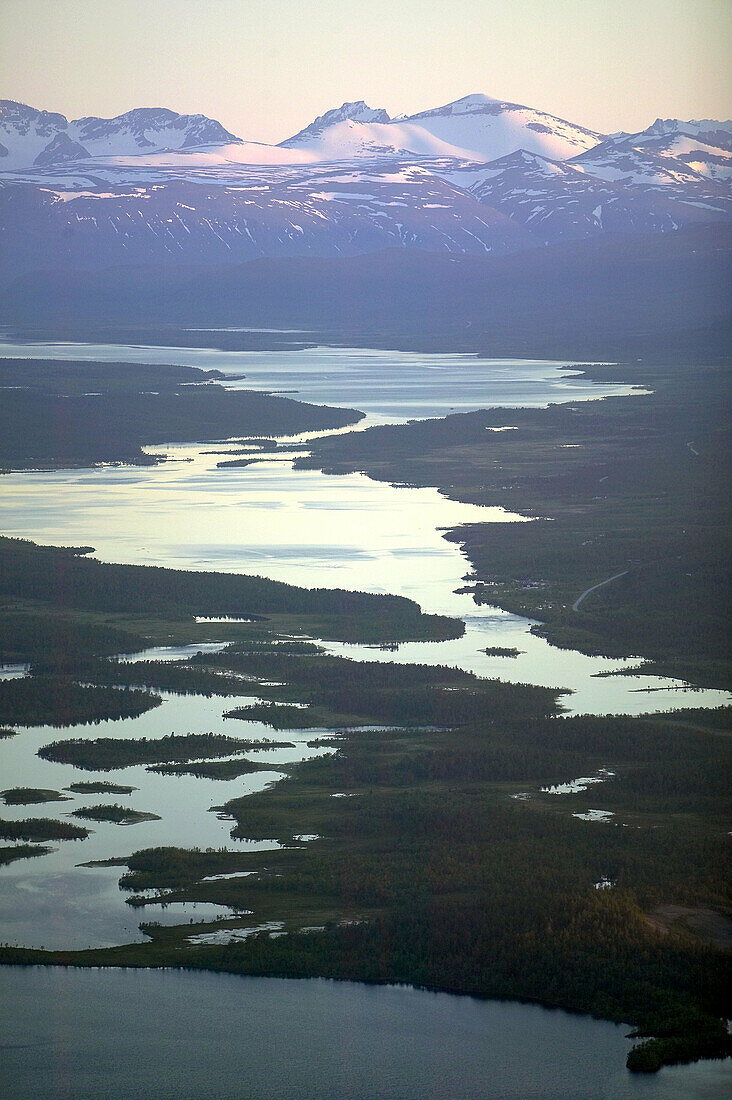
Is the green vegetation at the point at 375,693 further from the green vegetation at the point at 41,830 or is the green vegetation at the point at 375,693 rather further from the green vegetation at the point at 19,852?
the green vegetation at the point at 19,852

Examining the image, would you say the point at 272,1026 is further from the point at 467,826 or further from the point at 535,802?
the point at 535,802

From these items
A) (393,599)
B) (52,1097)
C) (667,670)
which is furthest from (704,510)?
(52,1097)

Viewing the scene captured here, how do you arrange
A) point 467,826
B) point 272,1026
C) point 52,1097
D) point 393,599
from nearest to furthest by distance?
1. point 52,1097
2. point 272,1026
3. point 467,826
4. point 393,599

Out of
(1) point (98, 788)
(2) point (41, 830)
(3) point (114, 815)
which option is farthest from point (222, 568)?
(2) point (41, 830)

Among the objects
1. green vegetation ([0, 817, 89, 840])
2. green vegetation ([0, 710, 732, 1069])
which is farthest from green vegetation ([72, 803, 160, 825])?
green vegetation ([0, 710, 732, 1069])

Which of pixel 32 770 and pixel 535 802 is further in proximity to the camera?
pixel 32 770
